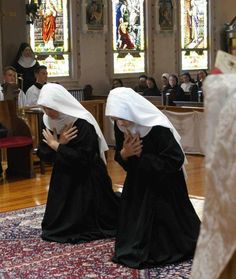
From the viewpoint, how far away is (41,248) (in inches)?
215

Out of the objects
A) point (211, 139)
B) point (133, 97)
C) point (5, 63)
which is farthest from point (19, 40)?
point (211, 139)

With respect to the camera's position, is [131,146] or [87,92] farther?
[87,92]

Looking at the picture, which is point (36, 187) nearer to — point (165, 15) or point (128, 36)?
point (128, 36)

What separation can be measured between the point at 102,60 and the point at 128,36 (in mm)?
1251

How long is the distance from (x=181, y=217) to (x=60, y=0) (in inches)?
419

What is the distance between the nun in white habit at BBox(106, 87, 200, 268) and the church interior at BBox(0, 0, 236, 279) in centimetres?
23

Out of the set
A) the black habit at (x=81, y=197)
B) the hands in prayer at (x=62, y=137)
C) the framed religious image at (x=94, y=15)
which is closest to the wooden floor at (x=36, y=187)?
the black habit at (x=81, y=197)

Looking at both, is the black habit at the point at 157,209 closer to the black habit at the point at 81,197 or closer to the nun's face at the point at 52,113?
the black habit at the point at 81,197

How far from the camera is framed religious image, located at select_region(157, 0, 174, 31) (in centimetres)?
1708

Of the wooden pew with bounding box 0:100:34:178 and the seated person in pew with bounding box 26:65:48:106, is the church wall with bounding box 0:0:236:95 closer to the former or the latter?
the seated person in pew with bounding box 26:65:48:106

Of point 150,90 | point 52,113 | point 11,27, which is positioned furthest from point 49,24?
point 52,113

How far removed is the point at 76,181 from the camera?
573 cm

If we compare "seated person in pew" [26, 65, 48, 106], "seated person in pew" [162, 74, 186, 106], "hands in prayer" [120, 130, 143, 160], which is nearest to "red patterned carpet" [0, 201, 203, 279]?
"hands in prayer" [120, 130, 143, 160]

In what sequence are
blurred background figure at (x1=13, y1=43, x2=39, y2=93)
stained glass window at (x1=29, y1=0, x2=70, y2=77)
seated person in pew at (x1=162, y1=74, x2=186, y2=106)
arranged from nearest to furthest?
seated person in pew at (x1=162, y1=74, x2=186, y2=106) → blurred background figure at (x1=13, y1=43, x2=39, y2=93) → stained glass window at (x1=29, y1=0, x2=70, y2=77)
